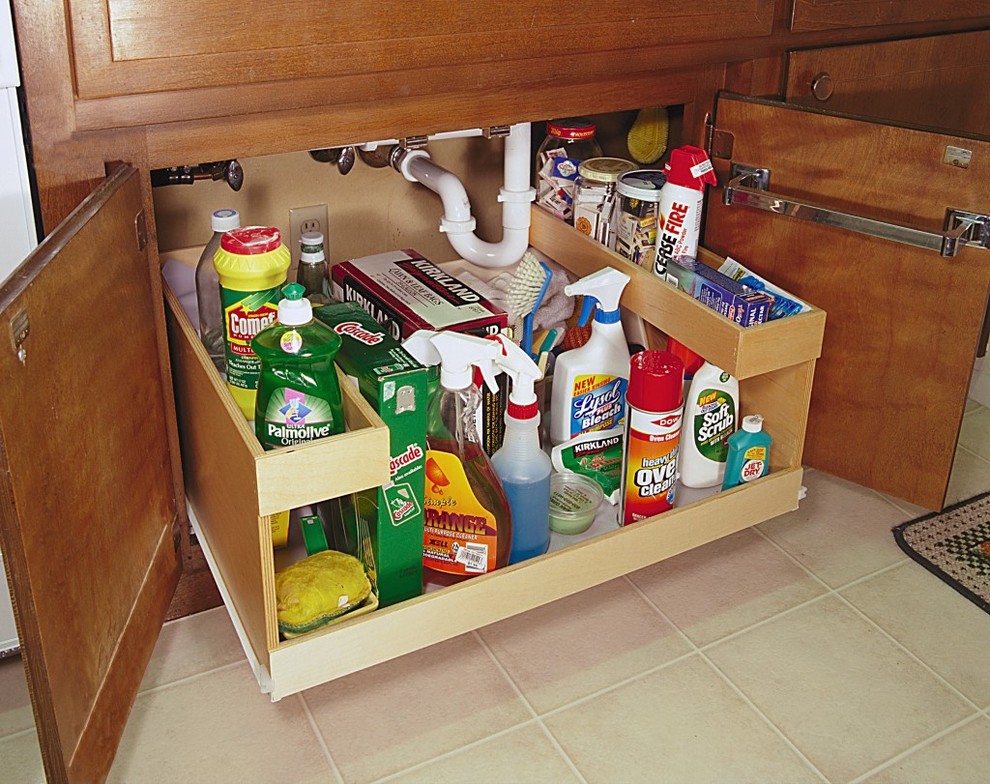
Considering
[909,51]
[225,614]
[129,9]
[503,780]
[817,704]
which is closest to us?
[129,9]

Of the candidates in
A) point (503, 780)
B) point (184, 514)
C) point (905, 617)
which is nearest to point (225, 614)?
point (184, 514)

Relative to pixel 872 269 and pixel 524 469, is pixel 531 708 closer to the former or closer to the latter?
pixel 524 469

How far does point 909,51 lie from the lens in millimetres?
1604

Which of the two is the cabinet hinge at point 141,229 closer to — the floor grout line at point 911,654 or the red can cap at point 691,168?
the red can cap at point 691,168

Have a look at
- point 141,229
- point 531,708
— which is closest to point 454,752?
point 531,708

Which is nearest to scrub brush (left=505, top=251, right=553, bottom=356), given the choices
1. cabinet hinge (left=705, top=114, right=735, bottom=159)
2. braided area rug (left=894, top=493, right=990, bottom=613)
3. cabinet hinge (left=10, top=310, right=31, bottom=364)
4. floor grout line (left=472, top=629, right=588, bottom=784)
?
cabinet hinge (left=705, top=114, right=735, bottom=159)

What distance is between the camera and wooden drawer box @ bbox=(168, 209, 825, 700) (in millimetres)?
1056

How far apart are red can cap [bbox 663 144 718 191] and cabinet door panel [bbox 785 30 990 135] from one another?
23cm

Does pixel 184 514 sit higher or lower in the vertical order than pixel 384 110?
lower

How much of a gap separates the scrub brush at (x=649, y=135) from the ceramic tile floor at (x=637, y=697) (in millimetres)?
649

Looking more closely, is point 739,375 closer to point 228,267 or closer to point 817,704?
point 817,704

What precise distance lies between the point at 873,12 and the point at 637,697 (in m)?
1.01

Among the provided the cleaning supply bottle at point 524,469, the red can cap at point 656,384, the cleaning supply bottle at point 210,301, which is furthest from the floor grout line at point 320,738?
the red can cap at point 656,384

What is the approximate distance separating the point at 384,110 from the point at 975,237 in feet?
2.39
